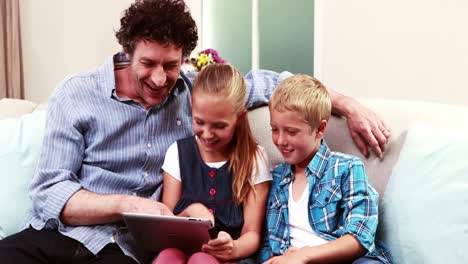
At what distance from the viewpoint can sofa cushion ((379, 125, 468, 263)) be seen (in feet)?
4.28

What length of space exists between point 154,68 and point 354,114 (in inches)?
24.5

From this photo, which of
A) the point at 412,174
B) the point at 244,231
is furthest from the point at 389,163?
the point at 244,231

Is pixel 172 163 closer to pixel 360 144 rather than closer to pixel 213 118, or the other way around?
pixel 213 118

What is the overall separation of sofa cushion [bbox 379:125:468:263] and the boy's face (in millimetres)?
259

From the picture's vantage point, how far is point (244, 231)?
4.99 ft

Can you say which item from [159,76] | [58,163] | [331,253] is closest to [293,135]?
[331,253]

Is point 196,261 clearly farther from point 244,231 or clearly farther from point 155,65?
point 155,65

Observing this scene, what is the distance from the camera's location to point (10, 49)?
3400 millimetres

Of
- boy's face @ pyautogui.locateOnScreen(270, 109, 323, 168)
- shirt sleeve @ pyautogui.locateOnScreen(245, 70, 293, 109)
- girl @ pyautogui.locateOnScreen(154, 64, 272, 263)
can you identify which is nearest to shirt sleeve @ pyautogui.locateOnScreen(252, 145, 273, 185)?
girl @ pyautogui.locateOnScreen(154, 64, 272, 263)

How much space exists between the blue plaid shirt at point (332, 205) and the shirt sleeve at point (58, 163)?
58 centimetres

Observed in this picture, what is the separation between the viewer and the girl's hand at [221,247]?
1.36 metres

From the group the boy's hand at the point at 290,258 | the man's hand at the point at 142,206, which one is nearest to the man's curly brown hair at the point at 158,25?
the man's hand at the point at 142,206

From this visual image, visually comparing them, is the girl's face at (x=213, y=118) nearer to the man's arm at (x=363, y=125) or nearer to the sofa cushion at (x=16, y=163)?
the man's arm at (x=363, y=125)

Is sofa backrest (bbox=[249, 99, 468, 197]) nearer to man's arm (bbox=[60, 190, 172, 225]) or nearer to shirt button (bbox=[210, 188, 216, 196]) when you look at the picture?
shirt button (bbox=[210, 188, 216, 196])
